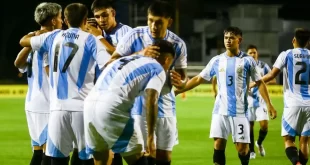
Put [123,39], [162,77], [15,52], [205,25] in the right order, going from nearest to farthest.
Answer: [162,77] → [123,39] → [15,52] → [205,25]

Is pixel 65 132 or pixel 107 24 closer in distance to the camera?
pixel 65 132

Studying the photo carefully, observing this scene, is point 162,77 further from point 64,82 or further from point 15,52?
point 15,52

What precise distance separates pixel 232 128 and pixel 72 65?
3.29 metres

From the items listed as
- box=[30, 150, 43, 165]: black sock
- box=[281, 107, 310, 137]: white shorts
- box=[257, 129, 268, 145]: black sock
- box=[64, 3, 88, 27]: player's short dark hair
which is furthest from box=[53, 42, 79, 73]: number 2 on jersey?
box=[257, 129, 268, 145]: black sock

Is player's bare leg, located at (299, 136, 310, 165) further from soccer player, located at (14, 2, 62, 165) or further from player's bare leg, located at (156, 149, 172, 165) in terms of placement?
soccer player, located at (14, 2, 62, 165)

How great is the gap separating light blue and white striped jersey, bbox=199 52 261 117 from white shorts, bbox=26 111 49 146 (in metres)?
2.47

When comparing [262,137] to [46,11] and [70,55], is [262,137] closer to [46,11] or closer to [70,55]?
[46,11]

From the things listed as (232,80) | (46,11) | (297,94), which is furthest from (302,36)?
(46,11)

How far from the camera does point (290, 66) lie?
9.59m

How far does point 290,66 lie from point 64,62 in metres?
3.75

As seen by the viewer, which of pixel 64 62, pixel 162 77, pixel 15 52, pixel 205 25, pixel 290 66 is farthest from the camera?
pixel 205 25

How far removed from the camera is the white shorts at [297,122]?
955 centimetres

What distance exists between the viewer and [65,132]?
706 cm

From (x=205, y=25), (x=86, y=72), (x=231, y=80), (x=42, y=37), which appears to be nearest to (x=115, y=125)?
(x=86, y=72)
